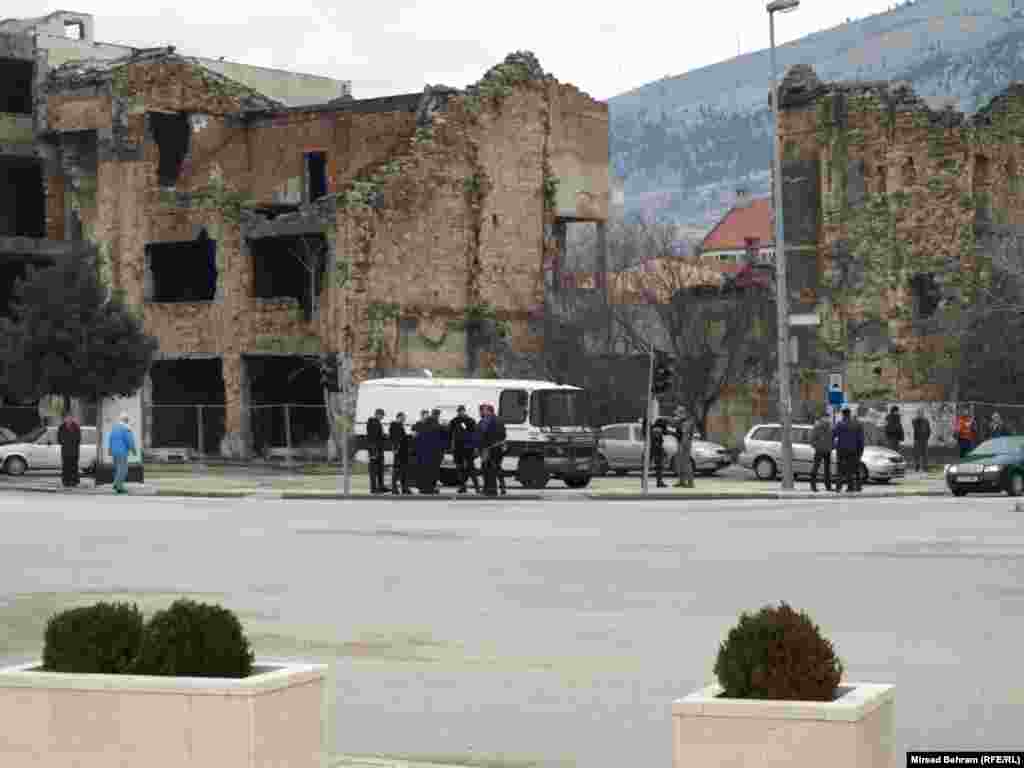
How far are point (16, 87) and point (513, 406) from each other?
33543 mm

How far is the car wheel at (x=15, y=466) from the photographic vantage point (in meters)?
59.3

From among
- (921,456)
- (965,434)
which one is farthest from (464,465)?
(921,456)

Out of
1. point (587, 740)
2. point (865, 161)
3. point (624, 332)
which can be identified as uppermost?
point (865, 161)

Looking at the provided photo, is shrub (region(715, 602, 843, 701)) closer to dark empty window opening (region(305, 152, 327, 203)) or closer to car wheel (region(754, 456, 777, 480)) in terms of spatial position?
car wheel (region(754, 456, 777, 480))

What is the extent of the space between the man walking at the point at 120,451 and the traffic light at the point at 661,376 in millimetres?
10632

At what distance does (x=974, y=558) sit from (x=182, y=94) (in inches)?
1969

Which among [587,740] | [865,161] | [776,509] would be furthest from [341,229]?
[587,740]

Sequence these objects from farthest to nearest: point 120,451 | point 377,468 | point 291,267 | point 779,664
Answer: point 291,267 → point 120,451 → point 377,468 → point 779,664

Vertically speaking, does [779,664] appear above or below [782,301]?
below

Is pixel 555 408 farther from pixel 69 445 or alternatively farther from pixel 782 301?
pixel 69 445

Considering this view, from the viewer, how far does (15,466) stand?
2336 inches

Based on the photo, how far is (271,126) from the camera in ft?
235

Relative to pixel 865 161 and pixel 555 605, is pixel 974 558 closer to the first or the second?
pixel 555 605

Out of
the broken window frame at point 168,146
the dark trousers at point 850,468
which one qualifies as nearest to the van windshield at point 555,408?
the dark trousers at point 850,468
